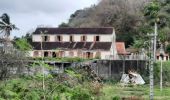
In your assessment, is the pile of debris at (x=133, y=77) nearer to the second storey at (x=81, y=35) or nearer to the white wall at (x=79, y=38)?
the white wall at (x=79, y=38)

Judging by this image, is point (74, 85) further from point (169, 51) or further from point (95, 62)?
point (169, 51)

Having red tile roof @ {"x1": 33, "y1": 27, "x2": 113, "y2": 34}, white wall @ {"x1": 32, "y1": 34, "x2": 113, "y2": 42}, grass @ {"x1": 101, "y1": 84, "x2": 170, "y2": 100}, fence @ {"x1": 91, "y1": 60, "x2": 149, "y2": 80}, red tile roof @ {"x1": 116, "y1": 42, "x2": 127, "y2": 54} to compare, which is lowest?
grass @ {"x1": 101, "y1": 84, "x2": 170, "y2": 100}

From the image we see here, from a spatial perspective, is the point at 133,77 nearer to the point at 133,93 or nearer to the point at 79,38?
the point at 133,93

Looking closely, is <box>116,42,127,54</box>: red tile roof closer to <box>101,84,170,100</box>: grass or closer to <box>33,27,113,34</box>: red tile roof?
<box>33,27,113,34</box>: red tile roof

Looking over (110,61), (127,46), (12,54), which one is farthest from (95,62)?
(12,54)

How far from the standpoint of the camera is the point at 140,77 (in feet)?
172

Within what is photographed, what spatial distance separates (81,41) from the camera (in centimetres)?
6681

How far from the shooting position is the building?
64.0m

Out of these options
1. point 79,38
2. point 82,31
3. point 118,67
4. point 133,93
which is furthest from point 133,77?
point 82,31

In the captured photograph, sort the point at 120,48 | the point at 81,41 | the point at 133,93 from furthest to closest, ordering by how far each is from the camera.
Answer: the point at 120,48, the point at 81,41, the point at 133,93

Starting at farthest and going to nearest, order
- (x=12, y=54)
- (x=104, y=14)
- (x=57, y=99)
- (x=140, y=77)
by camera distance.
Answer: (x=104, y=14) < (x=140, y=77) < (x=12, y=54) < (x=57, y=99)

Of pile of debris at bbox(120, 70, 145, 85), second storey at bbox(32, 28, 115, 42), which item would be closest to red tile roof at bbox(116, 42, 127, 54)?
second storey at bbox(32, 28, 115, 42)

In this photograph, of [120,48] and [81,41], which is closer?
[81,41]

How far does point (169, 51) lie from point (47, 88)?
2407 inches
